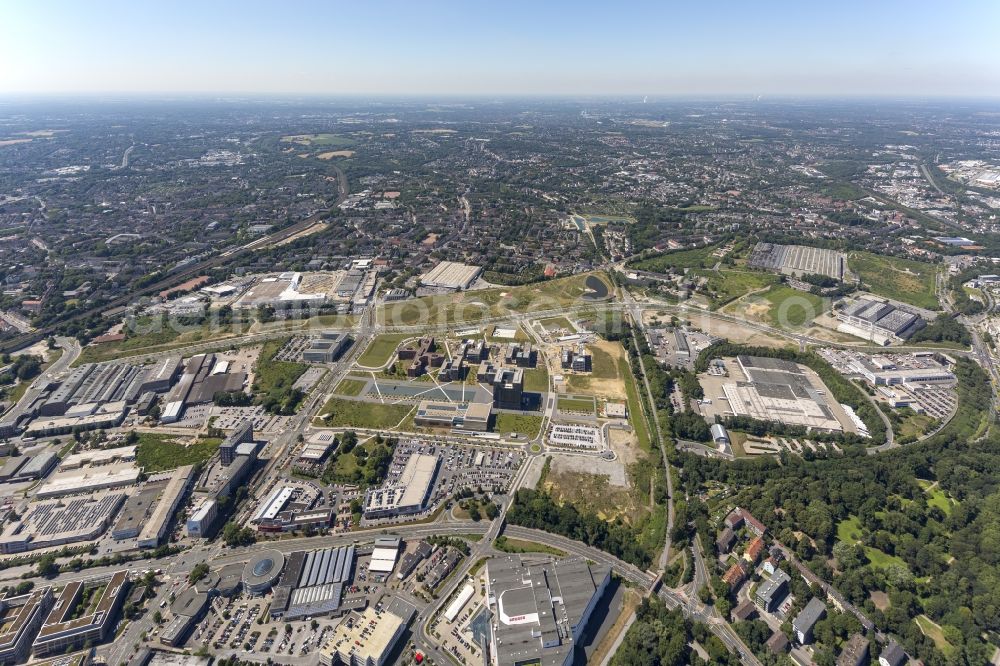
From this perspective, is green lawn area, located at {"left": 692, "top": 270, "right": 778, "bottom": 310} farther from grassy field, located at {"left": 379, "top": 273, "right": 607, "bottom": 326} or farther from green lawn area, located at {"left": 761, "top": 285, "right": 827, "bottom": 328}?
grassy field, located at {"left": 379, "top": 273, "right": 607, "bottom": 326}

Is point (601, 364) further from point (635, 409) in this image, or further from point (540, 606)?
point (540, 606)

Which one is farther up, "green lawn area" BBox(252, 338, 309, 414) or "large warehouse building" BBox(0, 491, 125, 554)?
"green lawn area" BBox(252, 338, 309, 414)

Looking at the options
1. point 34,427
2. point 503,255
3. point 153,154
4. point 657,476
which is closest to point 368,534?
point 657,476

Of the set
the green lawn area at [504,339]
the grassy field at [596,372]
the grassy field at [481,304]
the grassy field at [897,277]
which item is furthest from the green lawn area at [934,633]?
the grassy field at [897,277]

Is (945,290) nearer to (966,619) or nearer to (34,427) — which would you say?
(966,619)

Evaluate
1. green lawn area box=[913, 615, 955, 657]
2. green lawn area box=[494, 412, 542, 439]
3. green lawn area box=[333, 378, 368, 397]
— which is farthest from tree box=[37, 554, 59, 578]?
green lawn area box=[913, 615, 955, 657]

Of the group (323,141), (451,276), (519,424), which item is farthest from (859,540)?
(323,141)
